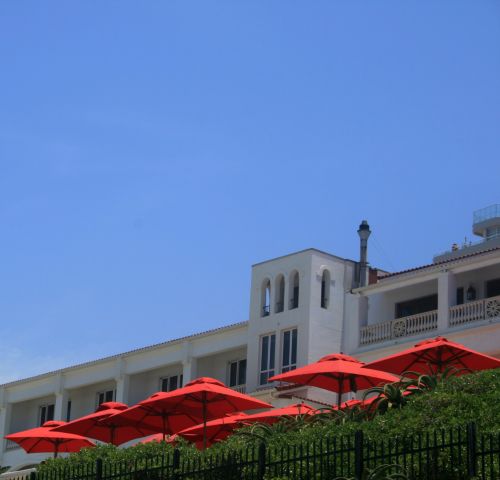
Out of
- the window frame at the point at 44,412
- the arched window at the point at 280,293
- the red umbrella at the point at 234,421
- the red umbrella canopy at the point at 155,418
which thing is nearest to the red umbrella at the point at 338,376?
the red umbrella at the point at 234,421

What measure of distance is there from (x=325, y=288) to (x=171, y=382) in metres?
9.12

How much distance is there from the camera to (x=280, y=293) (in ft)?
145

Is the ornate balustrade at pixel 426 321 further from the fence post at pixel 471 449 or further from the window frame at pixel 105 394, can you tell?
the fence post at pixel 471 449

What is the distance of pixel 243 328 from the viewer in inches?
1774

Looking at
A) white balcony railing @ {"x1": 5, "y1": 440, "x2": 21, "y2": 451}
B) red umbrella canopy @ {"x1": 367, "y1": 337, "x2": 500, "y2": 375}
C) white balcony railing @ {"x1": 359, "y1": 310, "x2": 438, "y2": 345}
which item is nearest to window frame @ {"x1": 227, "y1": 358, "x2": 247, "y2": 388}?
white balcony railing @ {"x1": 359, "y1": 310, "x2": 438, "y2": 345}

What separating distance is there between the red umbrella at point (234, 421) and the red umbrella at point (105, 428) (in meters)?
2.72

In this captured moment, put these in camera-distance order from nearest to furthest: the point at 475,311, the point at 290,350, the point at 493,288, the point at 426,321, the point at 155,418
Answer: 1. the point at 155,418
2. the point at 475,311
3. the point at 426,321
4. the point at 493,288
5. the point at 290,350

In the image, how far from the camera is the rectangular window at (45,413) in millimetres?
54750

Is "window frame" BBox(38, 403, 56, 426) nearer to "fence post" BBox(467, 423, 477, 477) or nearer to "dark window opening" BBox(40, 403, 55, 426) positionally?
"dark window opening" BBox(40, 403, 55, 426)

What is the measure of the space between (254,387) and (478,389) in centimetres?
2282

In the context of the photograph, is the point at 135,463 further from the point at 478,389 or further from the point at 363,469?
the point at 478,389

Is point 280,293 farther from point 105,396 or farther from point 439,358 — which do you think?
point 439,358

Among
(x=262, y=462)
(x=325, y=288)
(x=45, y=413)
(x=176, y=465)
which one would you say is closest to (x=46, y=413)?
(x=45, y=413)

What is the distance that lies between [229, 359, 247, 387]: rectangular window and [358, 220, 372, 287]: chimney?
5.72 m
